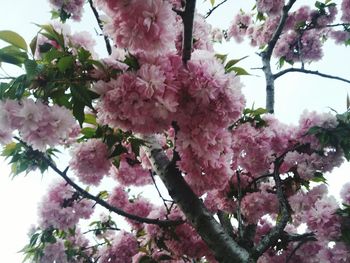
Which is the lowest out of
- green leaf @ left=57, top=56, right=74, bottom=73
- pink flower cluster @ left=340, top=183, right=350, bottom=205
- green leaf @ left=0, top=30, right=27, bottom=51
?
pink flower cluster @ left=340, top=183, right=350, bottom=205

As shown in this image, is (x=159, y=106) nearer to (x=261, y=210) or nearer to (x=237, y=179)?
(x=237, y=179)

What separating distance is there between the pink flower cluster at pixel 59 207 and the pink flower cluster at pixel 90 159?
968 mm

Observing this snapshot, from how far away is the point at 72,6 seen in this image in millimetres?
4434

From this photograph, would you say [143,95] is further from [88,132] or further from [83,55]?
[88,132]

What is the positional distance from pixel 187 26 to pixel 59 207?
2936 millimetres

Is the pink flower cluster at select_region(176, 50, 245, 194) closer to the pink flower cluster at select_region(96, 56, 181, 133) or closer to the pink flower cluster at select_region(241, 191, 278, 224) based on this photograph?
the pink flower cluster at select_region(96, 56, 181, 133)

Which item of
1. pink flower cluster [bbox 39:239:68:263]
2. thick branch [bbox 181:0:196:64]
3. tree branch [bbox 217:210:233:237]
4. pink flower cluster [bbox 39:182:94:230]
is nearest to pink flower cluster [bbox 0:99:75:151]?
thick branch [bbox 181:0:196:64]

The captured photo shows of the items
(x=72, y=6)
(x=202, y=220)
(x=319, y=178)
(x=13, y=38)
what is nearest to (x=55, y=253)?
(x=72, y=6)

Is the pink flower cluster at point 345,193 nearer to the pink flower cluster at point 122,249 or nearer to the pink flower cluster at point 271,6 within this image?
the pink flower cluster at point 122,249

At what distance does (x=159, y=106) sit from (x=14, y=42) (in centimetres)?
74

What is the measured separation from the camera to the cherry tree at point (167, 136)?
5.13 ft

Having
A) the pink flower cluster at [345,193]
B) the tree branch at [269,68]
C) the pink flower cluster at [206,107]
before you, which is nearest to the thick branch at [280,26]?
the tree branch at [269,68]

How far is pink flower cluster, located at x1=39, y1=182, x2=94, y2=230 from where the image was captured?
155 inches

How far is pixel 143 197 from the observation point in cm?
467
